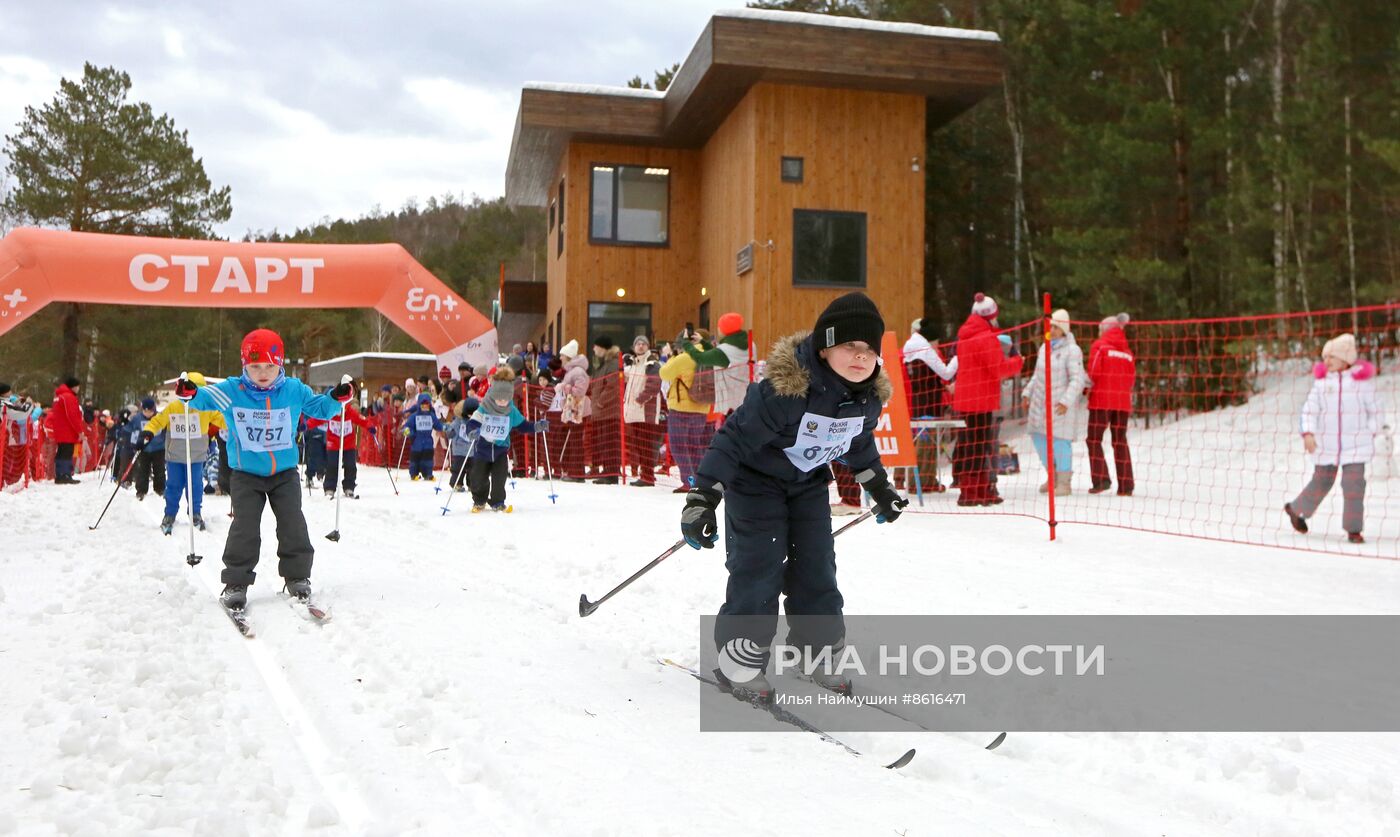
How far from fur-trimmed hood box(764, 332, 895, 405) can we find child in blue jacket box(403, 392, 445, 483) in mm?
13194

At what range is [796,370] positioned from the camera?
Result: 13.2 feet

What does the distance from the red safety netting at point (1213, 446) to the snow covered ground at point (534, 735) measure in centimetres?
174

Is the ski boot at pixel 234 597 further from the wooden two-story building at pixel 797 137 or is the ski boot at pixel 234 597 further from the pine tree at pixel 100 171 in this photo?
the pine tree at pixel 100 171

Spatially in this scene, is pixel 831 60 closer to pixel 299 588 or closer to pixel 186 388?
pixel 186 388

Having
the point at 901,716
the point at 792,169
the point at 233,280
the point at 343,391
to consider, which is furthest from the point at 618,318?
the point at 901,716

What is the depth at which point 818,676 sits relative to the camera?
4211 mm

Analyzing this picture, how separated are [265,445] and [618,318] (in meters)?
16.5

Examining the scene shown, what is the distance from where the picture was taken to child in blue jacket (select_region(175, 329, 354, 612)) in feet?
20.2

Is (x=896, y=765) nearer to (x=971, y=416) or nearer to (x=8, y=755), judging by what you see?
(x=8, y=755)

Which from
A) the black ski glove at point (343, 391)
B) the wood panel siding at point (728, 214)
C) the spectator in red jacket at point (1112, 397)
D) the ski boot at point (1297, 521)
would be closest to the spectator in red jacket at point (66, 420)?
the wood panel siding at point (728, 214)

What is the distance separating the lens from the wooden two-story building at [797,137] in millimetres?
17797

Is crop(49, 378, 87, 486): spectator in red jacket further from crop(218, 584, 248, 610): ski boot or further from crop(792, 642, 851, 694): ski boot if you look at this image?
crop(792, 642, 851, 694): ski boot

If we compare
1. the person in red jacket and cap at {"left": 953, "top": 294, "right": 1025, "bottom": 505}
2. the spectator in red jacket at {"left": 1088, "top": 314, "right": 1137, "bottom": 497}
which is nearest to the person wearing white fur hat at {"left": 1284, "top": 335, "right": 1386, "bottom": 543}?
the spectator in red jacket at {"left": 1088, "top": 314, "right": 1137, "bottom": 497}

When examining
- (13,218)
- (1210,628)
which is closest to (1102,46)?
(1210,628)
